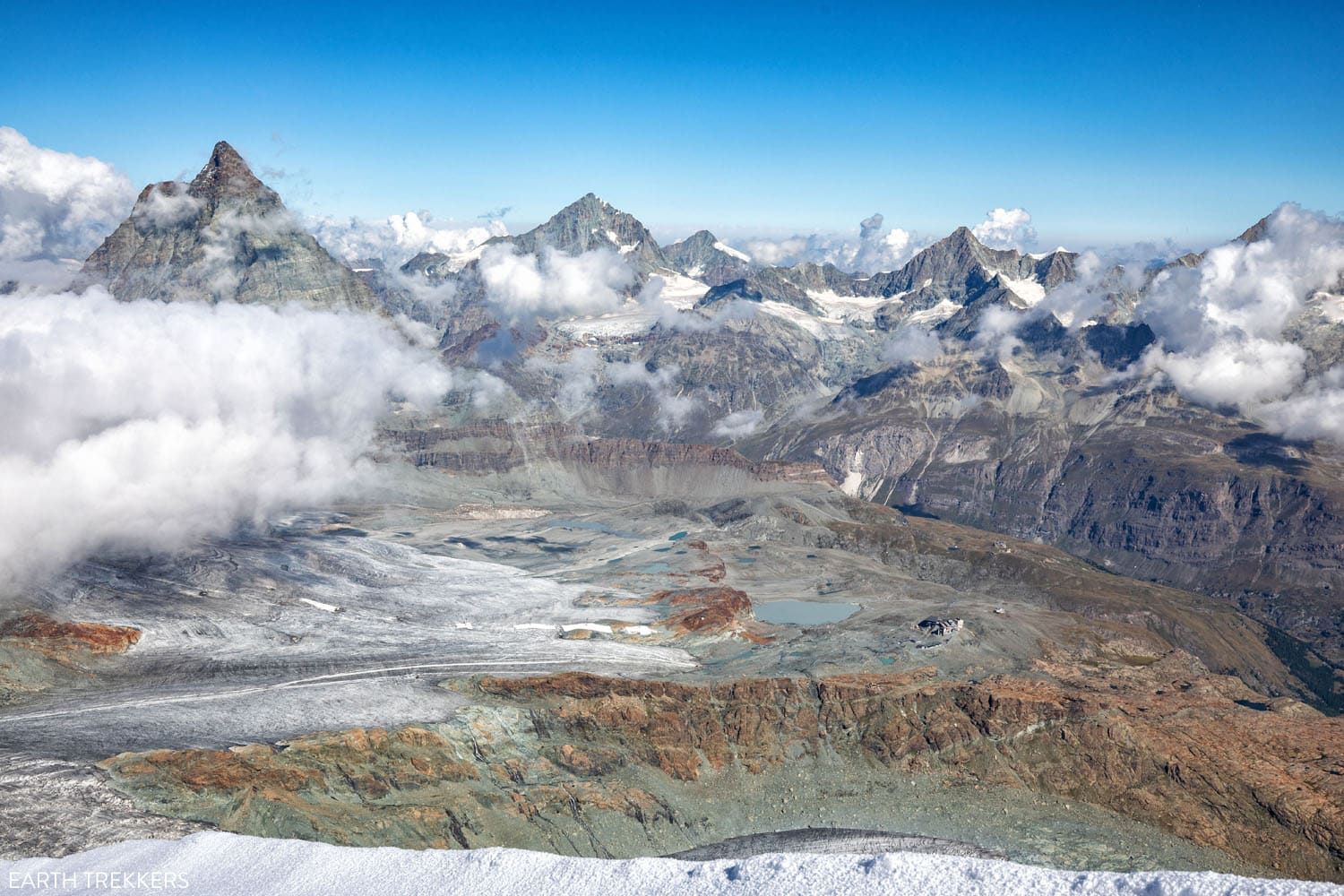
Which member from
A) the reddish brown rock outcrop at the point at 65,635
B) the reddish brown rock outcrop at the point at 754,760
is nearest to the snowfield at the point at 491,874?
the reddish brown rock outcrop at the point at 754,760

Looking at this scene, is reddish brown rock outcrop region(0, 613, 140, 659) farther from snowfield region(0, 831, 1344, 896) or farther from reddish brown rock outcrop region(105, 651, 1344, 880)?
snowfield region(0, 831, 1344, 896)

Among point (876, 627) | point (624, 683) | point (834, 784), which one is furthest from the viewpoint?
point (876, 627)

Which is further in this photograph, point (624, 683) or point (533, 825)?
point (624, 683)

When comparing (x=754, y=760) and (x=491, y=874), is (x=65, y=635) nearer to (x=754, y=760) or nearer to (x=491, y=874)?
(x=491, y=874)

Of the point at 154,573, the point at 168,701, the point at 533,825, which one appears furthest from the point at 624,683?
the point at 154,573

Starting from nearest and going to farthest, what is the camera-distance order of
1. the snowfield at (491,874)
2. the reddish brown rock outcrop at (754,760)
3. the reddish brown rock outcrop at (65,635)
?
the snowfield at (491,874) < the reddish brown rock outcrop at (754,760) < the reddish brown rock outcrop at (65,635)

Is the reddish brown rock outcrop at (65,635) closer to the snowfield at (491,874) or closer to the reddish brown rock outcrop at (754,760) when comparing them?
the reddish brown rock outcrop at (754,760)

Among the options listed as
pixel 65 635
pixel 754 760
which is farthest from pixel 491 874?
pixel 65 635

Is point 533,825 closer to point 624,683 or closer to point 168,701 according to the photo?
point 624,683
